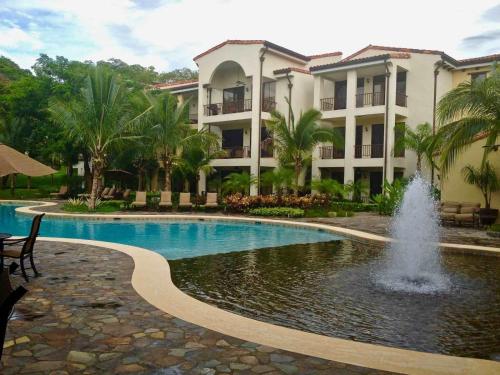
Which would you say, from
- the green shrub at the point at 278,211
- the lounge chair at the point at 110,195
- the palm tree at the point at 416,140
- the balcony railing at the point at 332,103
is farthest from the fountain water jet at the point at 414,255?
the lounge chair at the point at 110,195

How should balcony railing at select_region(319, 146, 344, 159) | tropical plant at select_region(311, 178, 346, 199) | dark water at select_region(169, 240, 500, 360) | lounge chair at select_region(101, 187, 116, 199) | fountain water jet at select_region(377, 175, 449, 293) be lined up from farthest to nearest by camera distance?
lounge chair at select_region(101, 187, 116, 199), balcony railing at select_region(319, 146, 344, 159), tropical plant at select_region(311, 178, 346, 199), fountain water jet at select_region(377, 175, 449, 293), dark water at select_region(169, 240, 500, 360)

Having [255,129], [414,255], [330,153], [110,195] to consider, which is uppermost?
[255,129]

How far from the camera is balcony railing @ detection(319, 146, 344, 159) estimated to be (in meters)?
26.8

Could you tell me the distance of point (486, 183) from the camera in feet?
55.2

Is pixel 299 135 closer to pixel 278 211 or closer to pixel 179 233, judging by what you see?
pixel 278 211

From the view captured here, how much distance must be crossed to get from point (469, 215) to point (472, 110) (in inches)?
168

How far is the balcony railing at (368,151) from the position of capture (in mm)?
25438

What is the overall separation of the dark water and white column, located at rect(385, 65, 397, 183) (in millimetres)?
13417

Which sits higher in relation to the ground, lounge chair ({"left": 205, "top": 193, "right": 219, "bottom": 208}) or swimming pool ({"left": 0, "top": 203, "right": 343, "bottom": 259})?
lounge chair ({"left": 205, "top": 193, "right": 219, "bottom": 208})

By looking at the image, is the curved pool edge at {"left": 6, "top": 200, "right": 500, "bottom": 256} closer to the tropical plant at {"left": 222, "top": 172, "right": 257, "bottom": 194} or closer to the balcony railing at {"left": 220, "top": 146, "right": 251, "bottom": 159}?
the tropical plant at {"left": 222, "top": 172, "right": 257, "bottom": 194}

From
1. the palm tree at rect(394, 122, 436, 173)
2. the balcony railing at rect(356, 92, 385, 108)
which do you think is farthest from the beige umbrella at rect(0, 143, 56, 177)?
the balcony railing at rect(356, 92, 385, 108)

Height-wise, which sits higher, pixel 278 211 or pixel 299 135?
pixel 299 135

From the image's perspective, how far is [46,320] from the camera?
195 inches

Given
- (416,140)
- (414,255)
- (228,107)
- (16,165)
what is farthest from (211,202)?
(16,165)
